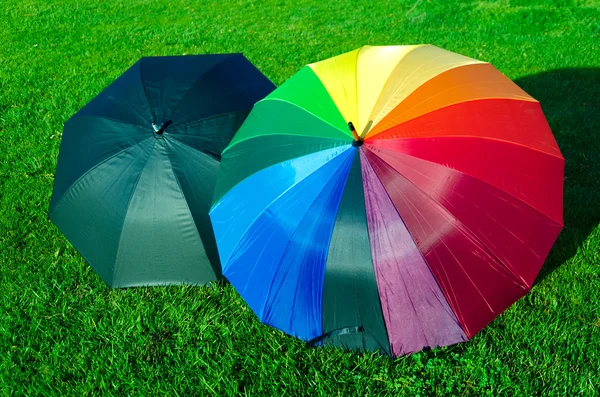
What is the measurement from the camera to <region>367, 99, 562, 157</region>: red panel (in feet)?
10.7

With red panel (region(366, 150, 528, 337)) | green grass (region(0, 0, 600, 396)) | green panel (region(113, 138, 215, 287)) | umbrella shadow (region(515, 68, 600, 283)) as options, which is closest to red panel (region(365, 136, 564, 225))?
red panel (region(366, 150, 528, 337))

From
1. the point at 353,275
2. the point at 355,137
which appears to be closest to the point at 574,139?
the point at 355,137

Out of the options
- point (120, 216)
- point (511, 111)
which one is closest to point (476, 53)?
point (511, 111)

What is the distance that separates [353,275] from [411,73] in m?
1.35

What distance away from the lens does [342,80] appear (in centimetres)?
369

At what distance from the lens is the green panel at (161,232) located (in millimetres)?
3932

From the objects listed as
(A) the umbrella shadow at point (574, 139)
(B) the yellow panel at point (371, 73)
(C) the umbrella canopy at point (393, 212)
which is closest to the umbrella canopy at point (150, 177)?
A: (C) the umbrella canopy at point (393, 212)

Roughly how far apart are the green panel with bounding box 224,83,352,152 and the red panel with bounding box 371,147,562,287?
0.35 metres

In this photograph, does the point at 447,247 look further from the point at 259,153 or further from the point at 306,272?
the point at 259,153

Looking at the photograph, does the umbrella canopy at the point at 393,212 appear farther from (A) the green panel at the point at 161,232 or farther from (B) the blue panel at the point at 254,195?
(A) the green panel at the point at 161,232

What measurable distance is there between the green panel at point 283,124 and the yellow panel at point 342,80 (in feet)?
0.54

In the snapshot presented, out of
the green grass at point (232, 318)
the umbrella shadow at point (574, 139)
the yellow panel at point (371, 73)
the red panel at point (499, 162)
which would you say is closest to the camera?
the red panel at point (499, 162)

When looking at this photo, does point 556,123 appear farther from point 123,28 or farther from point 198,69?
point 123,28

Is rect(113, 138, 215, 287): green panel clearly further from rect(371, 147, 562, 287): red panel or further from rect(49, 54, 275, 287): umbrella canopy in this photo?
rect(371, 147, 562, 287): red panel
